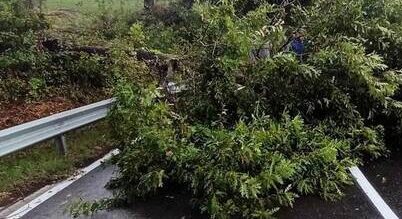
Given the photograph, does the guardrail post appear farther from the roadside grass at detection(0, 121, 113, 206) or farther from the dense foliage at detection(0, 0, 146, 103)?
the dense foliage at detection(0, 0, 146, 103)

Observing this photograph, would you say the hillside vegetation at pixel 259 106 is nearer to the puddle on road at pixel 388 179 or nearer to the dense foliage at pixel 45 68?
the puddle on road at pixel 388 179

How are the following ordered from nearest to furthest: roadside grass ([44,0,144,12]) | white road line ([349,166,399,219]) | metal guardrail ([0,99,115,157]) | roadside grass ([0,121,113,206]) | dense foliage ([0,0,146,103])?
white road line ([349,166,399,219]) → metal guardrail ([0,99,115,157]) → roadside grass ([0,121,113,206]) → dense foliage ([0,0,146,103]) → roadside grass ([44,0,144,12])

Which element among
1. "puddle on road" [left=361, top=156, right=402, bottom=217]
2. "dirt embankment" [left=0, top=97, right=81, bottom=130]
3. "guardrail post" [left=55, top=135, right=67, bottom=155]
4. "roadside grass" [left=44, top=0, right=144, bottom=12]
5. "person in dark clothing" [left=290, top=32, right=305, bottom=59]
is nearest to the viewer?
"puddle on road" [left=361, top=156, right=402, bottom=217]

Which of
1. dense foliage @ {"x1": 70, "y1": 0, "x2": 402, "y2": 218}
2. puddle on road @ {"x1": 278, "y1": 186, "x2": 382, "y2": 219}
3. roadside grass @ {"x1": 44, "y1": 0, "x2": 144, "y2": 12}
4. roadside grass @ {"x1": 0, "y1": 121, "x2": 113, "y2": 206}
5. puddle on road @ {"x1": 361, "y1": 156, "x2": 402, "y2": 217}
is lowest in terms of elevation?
roadside grass @ {"x1": 44, "y1": 0, "x2": 144, "y2": 12}

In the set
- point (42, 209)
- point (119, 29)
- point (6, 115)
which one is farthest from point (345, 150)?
point (119, 29)

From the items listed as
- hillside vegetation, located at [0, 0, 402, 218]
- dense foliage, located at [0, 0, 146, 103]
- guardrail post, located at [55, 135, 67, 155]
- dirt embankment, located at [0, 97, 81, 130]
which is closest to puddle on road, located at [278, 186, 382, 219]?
hillside vegetation, located at [0, 0, 402, 218]

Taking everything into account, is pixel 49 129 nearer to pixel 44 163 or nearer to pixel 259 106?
pixel 44 163

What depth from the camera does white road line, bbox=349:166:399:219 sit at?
595cm

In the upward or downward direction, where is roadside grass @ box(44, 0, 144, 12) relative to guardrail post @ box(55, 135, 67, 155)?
downward

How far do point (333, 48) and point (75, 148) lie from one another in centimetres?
420

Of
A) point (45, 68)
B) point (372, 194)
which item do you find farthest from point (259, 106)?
point (45, 68)

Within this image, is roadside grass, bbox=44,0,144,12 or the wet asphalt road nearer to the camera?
the wet asphalt road

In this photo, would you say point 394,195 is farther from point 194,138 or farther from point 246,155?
point 194,138

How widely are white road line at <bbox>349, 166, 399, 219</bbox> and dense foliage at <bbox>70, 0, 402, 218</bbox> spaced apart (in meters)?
0.23
